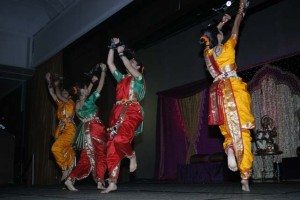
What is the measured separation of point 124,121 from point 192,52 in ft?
16.3

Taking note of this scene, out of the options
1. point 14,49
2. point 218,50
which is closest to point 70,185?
point 218,50

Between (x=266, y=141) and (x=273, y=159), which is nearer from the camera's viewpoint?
(x=266, y=141)

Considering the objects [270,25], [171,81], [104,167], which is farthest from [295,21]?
[104,167]

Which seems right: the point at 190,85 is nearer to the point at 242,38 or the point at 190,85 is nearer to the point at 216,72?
the point at 242,38

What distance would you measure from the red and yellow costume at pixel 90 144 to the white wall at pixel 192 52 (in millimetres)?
3554

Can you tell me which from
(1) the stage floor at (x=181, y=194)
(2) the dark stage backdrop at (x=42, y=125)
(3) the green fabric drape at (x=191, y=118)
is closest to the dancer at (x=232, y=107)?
(1) the stage floor at (x=181, y=194)

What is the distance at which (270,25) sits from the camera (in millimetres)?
6207

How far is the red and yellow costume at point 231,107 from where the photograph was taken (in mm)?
2730

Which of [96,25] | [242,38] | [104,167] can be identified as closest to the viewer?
[104,167]

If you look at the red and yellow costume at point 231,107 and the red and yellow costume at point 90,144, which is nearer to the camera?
the red and yellow costume at point 231,107

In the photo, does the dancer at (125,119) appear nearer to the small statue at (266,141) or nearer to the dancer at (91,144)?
the dancer at (91,144)

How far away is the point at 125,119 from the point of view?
3.23 meters

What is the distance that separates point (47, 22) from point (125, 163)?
3595 millimetres

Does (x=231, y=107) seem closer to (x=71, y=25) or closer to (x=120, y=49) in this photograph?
(x=120, y=49)
